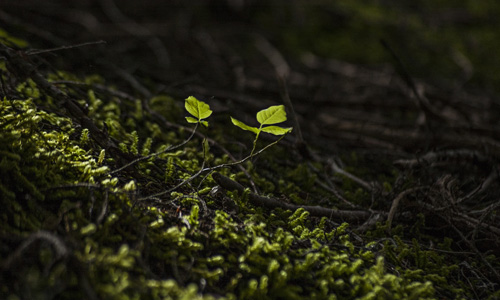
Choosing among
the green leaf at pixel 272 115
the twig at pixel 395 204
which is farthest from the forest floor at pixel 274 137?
the green leaf at pixel 272 115

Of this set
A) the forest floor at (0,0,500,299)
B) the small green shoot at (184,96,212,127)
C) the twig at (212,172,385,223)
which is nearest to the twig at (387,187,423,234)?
the forest floor at (0,0,500,299)

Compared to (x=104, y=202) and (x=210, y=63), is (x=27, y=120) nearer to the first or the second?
(x=104, y=202)

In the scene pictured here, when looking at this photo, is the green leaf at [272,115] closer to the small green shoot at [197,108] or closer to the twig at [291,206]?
the small green shoot at [197,108]

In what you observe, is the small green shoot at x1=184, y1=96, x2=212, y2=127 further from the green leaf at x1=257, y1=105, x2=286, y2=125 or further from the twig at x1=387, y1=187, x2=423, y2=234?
the twig at x1=387, y1=187, x2=423, y2=234

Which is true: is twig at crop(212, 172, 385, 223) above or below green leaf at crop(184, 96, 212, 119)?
below

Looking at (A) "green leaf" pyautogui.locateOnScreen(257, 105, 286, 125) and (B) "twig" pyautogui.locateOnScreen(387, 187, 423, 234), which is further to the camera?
(B) "twig" pyautogui.locateOnScreen(387, 187, 423, 234)

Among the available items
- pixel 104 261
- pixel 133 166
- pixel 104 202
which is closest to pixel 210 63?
pixel 133 166
